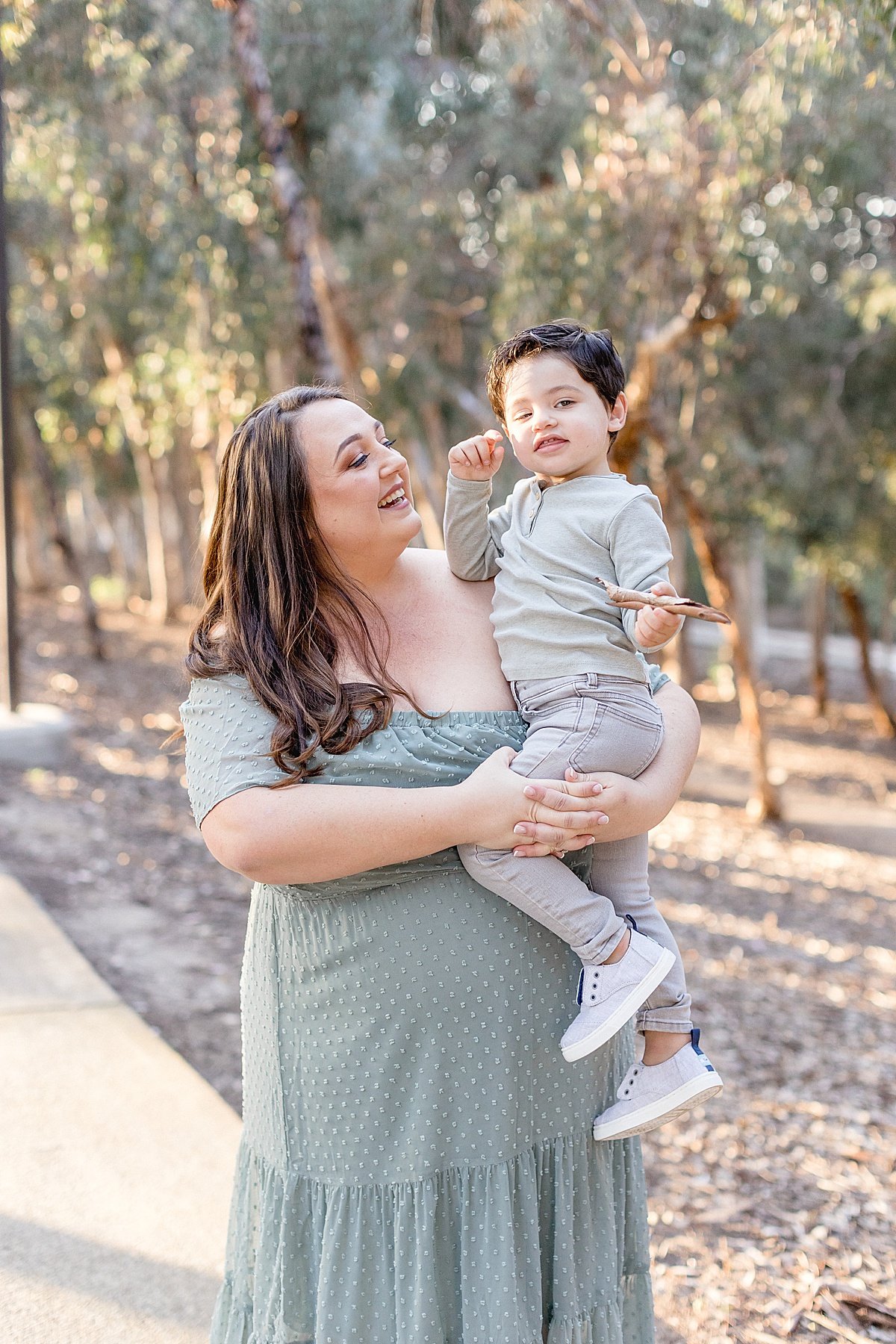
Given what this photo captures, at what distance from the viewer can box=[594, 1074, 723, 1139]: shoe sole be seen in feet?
6.25

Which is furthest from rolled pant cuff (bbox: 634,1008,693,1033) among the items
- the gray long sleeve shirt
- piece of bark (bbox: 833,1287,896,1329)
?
piece of bark (bbox: 833,1287,896,1329)

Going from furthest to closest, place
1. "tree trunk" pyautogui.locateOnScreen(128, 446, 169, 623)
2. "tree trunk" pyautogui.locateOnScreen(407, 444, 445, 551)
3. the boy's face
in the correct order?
"tree trunk" pyautogui.locateOnScreen(128, 446, 169, 623) → "tree trunk" pyautogui.locateOnScreen(407, 444, 445, 551) → the boy's face

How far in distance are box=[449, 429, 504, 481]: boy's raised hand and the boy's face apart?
41 mm

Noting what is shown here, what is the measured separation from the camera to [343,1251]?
1.87 metres

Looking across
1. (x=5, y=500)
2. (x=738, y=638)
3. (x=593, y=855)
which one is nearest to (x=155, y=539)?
(x=738, y=638)

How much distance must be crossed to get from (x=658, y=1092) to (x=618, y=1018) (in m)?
0.24

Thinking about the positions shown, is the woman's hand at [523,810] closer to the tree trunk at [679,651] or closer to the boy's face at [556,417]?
the boy's face at [556,417]

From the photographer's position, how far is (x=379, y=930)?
6.06 feet

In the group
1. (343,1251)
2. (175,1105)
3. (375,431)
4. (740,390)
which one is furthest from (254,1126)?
(740,390)

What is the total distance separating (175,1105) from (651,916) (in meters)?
2.09

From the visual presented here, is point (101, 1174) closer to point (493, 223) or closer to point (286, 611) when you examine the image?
point (286, 611)

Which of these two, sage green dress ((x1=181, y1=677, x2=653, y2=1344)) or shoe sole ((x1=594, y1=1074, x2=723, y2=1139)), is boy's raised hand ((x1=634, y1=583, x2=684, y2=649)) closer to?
sage green dress ((x1=181, y1=677, x2=653, y2=1344))

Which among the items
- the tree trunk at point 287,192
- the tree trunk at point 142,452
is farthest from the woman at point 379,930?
the tree trunk at point 142,452

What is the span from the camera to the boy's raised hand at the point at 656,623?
1735mm
